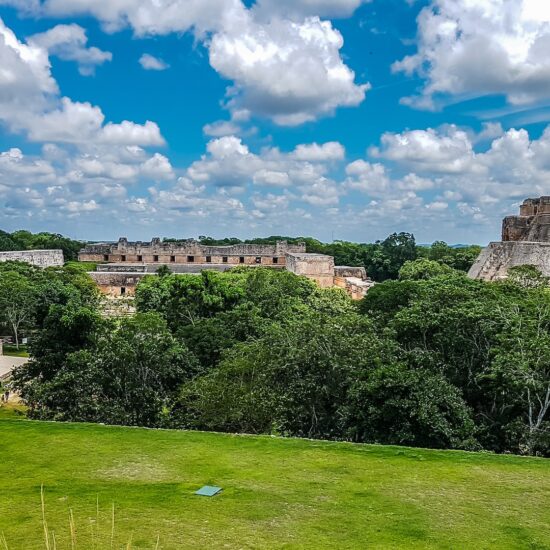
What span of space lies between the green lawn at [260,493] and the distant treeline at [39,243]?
50964 mm

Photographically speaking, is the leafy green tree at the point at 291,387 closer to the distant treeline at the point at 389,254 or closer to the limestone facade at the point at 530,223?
the limestone facade at the point at 530,223

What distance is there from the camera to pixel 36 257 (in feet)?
147

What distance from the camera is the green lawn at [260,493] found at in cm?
504

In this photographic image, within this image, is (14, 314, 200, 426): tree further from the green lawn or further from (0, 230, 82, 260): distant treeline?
(0, 230, 82, 260): distant treeline

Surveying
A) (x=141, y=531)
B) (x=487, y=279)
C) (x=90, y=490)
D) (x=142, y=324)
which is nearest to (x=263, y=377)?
(x=142, y=324)

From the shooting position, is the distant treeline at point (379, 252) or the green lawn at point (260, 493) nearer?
the green lawn at point (260, 493)

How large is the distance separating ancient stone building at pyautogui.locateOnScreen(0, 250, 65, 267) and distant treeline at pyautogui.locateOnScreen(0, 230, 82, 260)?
854 cm

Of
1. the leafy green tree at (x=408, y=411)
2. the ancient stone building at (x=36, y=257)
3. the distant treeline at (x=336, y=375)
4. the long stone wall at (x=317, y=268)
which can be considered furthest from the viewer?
the ancient stone building at (x=36, y=257)

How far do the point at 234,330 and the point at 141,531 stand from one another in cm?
1348

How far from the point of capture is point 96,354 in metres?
13.7

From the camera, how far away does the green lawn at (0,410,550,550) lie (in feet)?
16.5

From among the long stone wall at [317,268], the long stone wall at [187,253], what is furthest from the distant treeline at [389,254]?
the long stone wall at [317,268]

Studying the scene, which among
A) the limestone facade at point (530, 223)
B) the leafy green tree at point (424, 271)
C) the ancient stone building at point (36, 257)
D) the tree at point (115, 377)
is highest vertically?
the limestone facade at point (530, 223)

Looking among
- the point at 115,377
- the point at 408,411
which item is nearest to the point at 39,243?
the point at 115,377
